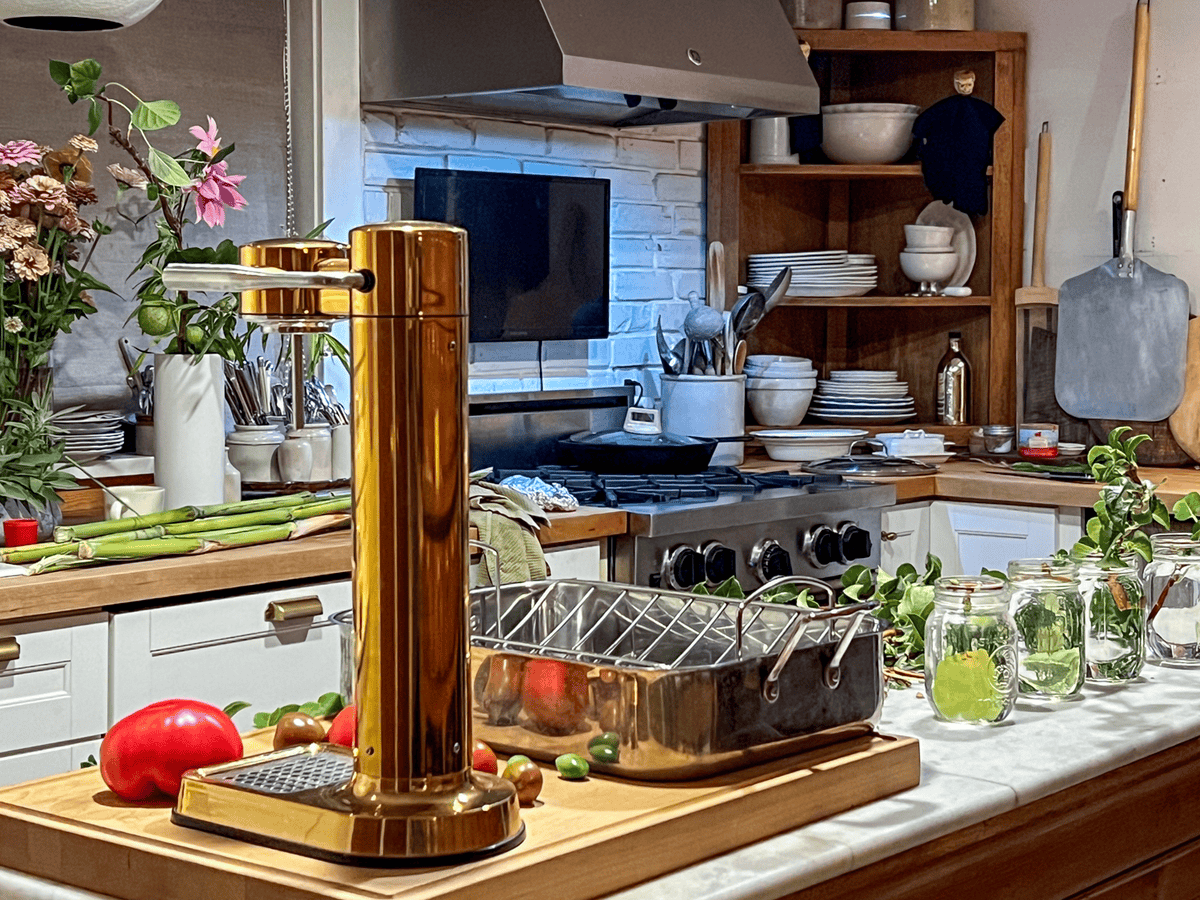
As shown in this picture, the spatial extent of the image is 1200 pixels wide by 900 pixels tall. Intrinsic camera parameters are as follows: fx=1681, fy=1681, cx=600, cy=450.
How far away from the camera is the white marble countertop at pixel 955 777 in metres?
1.02

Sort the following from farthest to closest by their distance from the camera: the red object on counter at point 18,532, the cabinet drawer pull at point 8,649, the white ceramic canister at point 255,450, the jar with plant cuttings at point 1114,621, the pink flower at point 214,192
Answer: the white ceramic canister at point 255,450 < the pink flower at point 214,192 < the red object on counter at point 18,532 < the cabinet drawer pull at point 8,649 < the jar with plant cuttings at point 1114,621

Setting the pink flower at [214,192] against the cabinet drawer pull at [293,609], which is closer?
the cabinet drawer pull at [293,609]

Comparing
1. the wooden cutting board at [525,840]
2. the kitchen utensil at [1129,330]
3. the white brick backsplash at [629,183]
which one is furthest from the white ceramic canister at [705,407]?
the wooden cutting board at [525,840]

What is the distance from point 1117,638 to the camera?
1540 mm

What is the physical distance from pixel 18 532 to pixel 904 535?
212 cm

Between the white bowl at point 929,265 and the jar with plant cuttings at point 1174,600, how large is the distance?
2.97 m

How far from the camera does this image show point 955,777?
Answer: 1.24 metres

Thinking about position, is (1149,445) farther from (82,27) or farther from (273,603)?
(82,27)

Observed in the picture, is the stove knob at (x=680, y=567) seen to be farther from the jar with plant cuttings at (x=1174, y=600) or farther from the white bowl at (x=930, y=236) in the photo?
the jar with plant cuttings at (x=1174, y=600)

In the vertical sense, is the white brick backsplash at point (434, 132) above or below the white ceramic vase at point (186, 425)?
above

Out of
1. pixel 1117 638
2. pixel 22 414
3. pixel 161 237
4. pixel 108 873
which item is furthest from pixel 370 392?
pixel 161 237

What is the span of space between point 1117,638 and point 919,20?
328 centimetres

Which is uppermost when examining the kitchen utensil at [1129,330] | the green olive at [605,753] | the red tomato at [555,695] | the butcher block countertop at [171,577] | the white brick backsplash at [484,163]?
the white brick backsplash at [484,163]

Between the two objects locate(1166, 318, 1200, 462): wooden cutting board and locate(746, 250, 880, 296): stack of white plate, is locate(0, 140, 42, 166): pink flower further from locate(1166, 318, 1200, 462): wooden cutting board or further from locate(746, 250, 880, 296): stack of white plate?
locate(1166, 318, 1200, 462): wooden cutting board
